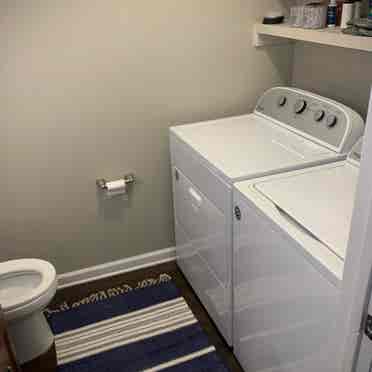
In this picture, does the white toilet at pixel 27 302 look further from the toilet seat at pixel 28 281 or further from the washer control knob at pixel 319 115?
the washer control knob at pixel 319 115

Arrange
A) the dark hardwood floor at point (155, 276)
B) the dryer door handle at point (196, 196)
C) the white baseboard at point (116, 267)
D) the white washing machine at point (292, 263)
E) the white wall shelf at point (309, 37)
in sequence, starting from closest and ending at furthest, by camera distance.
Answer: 1. the white washing machine at point (292, 263)
2. the white wall shelf at point (309, 37)
3. the dryer door handle at point (196, 196)
4. the dark hardwood floor at point (155, 276)
5. the white baseboard at point (116, 267)

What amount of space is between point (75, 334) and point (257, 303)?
41.2 inches

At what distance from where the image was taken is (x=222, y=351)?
1.93 metres

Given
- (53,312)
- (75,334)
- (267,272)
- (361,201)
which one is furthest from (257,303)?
(53,312)

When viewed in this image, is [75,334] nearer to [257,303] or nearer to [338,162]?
[257,303]

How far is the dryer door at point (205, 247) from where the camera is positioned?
68.4 inches

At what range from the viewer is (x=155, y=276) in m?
2.44

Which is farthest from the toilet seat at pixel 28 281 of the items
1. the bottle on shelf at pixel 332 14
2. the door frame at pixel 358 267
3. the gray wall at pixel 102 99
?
the bottle on shelf at pixel 332 14

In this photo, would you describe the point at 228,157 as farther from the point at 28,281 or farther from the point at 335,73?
the point at 28,281

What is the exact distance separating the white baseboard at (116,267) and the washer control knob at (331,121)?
126 centimetres

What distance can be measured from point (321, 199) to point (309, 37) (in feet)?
2.63

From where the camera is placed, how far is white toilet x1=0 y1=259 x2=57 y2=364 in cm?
168

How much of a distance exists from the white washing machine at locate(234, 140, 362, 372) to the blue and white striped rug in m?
0.34

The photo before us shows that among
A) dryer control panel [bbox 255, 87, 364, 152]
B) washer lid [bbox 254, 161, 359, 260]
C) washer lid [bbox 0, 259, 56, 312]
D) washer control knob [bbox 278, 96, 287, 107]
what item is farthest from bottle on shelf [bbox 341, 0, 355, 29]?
washer lid [bbox 0, 259, 56, 312]
